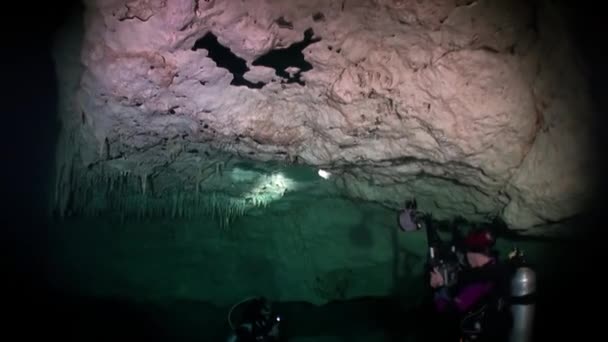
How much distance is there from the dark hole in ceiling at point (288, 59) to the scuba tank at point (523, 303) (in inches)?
148

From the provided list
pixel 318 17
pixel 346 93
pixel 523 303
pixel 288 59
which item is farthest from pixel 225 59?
pixel 523 303

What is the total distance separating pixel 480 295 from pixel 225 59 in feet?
14.4

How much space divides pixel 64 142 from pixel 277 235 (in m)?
6.77

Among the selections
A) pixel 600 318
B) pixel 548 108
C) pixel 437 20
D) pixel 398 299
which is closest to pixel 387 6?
pixel 437 20

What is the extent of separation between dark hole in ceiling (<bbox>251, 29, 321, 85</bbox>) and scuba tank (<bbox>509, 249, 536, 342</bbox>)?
3.76 metres

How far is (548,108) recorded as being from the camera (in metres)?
4.01

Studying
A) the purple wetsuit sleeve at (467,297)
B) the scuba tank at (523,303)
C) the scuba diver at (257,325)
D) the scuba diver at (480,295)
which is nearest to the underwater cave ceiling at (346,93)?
the scuba diver at (480,295)

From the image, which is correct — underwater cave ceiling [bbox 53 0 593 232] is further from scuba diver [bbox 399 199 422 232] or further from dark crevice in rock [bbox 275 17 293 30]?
scuba diver [bbox 399 199 422 232]

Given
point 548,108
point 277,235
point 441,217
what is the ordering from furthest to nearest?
point 277,235
point 441,217
point 548,108

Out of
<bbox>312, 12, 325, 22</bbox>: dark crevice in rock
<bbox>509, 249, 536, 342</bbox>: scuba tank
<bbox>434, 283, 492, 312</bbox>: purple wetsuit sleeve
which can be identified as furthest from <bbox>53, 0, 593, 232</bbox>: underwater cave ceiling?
<bbox>434, 283, 492, 312</bbox>: purple wetsuit sleeve

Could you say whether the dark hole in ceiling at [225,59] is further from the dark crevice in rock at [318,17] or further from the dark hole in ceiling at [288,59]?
the dark crevice in rock at [318,17]

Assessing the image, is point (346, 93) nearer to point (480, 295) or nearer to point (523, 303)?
point (480, 295)

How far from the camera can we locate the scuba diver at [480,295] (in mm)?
4906

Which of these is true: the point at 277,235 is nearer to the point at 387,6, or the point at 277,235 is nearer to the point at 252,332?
the point at 252,332
